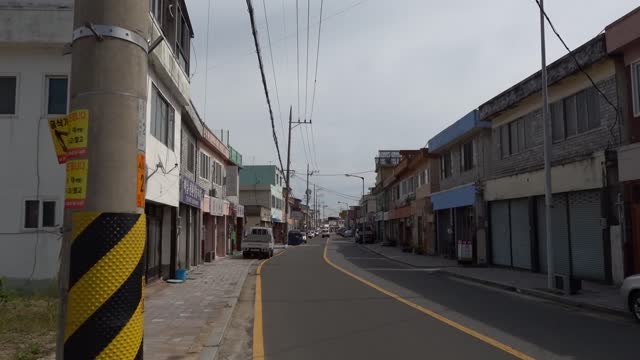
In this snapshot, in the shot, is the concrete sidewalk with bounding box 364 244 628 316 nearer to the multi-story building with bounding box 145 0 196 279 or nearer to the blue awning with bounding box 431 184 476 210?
the blue awning with bounding box 431 184 476 210

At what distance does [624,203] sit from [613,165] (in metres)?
1.28

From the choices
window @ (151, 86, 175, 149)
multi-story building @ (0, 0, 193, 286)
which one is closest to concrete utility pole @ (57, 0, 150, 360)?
multi-story building @ (0, 0, 193, 286)

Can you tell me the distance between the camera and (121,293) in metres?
3.09

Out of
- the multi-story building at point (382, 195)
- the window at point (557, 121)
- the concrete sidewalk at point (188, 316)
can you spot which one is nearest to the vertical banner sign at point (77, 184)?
the concrete sidewalk at point (188, 316)

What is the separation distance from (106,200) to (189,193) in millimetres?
20556

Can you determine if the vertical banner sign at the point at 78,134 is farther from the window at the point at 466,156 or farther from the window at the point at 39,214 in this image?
the window at the point at 466,156

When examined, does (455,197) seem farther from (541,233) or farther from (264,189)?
(264,189)

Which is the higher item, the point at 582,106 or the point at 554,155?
the point at 582,106

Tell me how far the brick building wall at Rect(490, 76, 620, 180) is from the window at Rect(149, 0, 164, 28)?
13.9m

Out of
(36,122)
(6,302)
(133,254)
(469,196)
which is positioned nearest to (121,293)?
(133,254)

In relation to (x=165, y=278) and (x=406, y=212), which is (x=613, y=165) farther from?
(x=406, y=212)

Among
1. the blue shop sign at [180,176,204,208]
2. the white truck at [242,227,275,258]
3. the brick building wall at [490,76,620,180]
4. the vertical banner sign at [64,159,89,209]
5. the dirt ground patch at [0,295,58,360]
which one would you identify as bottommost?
the dirt ground patch at [0,295,58,360]

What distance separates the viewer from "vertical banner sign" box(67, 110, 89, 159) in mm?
3109

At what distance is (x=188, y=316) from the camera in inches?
469
